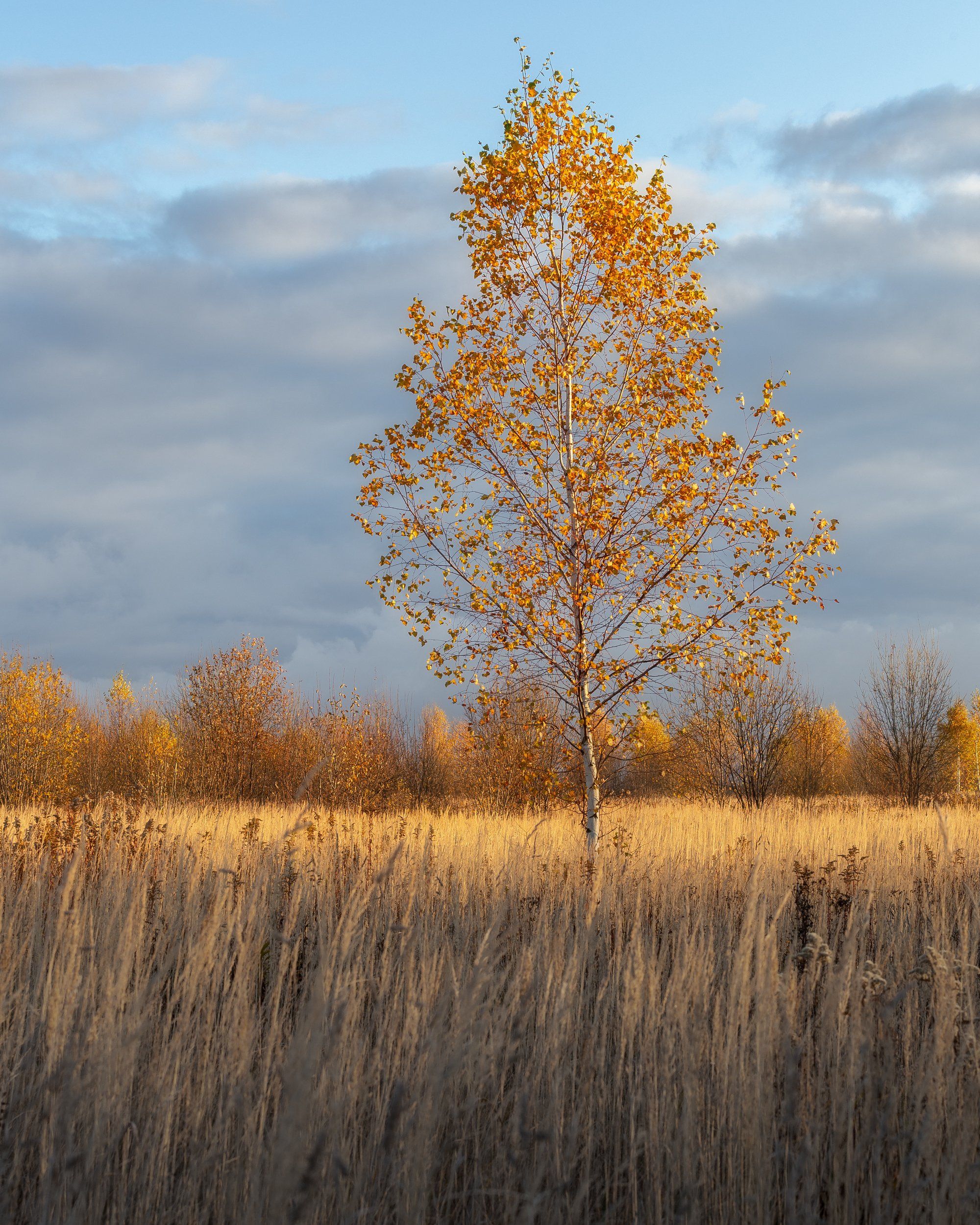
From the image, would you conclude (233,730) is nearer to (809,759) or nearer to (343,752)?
(343,752)

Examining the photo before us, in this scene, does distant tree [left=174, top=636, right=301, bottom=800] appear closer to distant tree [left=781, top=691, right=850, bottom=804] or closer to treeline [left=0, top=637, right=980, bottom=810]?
treeline [left=0, top=637, right=980, bottom=810]

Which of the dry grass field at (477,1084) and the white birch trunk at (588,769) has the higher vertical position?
the white birch trunk at (588,769)

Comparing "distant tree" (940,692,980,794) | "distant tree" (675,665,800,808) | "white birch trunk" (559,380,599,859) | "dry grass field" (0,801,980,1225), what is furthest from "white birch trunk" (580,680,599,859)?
"distant tree" (940,692,980,794)

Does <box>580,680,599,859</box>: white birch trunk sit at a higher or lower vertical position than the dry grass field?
higher

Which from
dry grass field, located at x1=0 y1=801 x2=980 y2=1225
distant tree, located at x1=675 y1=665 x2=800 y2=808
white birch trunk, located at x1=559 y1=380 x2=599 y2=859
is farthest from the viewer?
distant tree, located at x1=675 y1=665 x2=800 y2=808

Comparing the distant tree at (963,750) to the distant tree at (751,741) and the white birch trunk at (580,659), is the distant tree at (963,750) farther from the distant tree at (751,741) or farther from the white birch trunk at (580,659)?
the white birch trunk at (580,659)

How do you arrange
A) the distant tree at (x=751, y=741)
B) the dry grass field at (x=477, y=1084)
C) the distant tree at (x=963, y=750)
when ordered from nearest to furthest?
the dry grass field at (x=477, y=1084) < the distant tree at (x=751, y=741) < the distant tree at (x=963, y=750)

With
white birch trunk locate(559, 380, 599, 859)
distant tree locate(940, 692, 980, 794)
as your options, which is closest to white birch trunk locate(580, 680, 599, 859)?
white birch trunk locate(559, 380, 599, 859)

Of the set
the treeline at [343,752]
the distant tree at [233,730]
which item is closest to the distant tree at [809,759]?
the treeline at [343,752]

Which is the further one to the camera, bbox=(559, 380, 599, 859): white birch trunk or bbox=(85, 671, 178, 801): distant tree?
bbox=(85, 671, 178, 801): distant tree

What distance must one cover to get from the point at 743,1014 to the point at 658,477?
21.6 ft

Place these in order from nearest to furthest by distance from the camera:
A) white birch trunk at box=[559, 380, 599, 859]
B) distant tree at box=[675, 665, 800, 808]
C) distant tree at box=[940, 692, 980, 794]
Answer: white birch trunk at box=[559, 380, 599, 859] < distant tree at box=[675, 665, 800, 808] < distant tree at box=[940, 692, 980, 794]

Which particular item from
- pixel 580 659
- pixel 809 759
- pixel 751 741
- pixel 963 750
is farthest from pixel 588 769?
pixel 963 750

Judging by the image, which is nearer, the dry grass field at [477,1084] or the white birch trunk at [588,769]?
the dry grass field at [477,1084]
